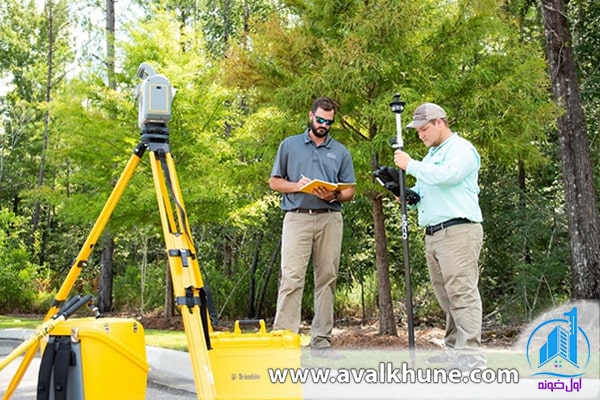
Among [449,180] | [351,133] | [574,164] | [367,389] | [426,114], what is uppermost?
[351,133]

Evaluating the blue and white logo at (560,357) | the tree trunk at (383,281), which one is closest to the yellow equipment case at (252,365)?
the blue and white logo at (560,357)

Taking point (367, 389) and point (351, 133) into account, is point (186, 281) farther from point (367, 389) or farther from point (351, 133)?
point (351, 133)

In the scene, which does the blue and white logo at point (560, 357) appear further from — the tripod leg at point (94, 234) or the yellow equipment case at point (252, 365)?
the tripod leg at point (94, 234)

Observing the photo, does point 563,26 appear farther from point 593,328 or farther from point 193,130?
point 193,130

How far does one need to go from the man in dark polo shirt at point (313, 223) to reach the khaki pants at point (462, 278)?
2.85 ft

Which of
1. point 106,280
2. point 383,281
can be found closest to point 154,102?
point 383,281

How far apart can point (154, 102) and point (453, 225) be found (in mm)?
2082

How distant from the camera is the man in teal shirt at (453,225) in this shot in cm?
404

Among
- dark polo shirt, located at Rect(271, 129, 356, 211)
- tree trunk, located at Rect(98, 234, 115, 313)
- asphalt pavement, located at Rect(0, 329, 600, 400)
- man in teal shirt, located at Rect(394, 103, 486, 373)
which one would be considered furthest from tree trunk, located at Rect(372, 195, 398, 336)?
tree trunk, located at Rect(98, 234, 115, 313)

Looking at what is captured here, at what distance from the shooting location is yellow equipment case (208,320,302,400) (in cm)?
301

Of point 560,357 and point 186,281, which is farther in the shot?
point 560,357

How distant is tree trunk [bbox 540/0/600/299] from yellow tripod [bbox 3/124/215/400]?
644cm

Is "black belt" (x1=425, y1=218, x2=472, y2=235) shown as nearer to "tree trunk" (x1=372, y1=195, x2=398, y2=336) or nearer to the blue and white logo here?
the blue and white logo

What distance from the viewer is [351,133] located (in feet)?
22.8
